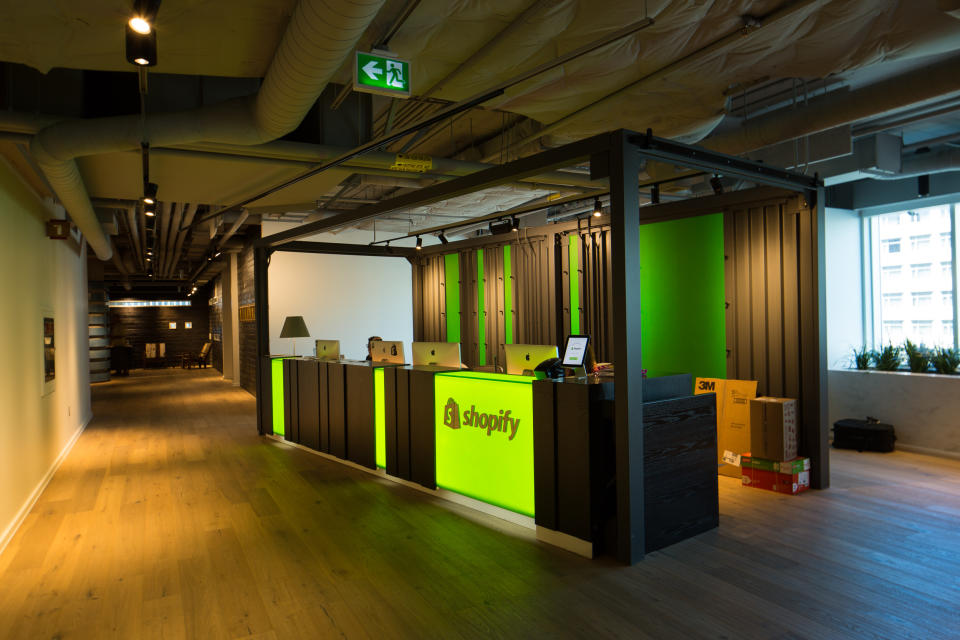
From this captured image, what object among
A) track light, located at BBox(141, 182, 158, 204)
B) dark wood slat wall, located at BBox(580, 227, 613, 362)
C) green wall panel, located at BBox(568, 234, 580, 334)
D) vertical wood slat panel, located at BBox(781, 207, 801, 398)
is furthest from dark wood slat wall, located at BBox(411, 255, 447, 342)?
vertical wood slat panel, located at BBox(781, 207, 801, 398)

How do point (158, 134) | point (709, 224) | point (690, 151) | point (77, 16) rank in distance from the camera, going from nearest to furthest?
point (77, 16)
point (690, 151)
point (158, 134)
point (709, 224)

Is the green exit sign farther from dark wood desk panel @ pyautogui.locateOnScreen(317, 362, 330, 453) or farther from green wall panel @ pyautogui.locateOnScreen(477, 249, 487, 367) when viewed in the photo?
green wall panel @ pyautogui.locateOnScreen(477, 249, 487, 367)

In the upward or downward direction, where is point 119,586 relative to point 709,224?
downward

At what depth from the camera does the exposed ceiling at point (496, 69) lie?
334cm

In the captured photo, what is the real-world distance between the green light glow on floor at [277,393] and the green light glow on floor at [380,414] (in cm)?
264

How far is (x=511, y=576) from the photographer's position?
3.50 metres

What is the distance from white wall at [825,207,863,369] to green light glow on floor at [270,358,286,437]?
746cm

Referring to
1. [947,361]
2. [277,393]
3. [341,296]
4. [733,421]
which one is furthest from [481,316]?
[947,361]

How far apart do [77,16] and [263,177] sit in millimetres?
3364

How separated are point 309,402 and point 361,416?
1.33 meters

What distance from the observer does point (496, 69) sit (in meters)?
4.03

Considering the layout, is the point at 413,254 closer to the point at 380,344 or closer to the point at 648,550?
the point at 380,344

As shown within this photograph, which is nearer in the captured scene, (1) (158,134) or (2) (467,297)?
(1) (158,134)

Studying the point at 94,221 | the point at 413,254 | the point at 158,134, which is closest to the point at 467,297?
the point at 413,254
